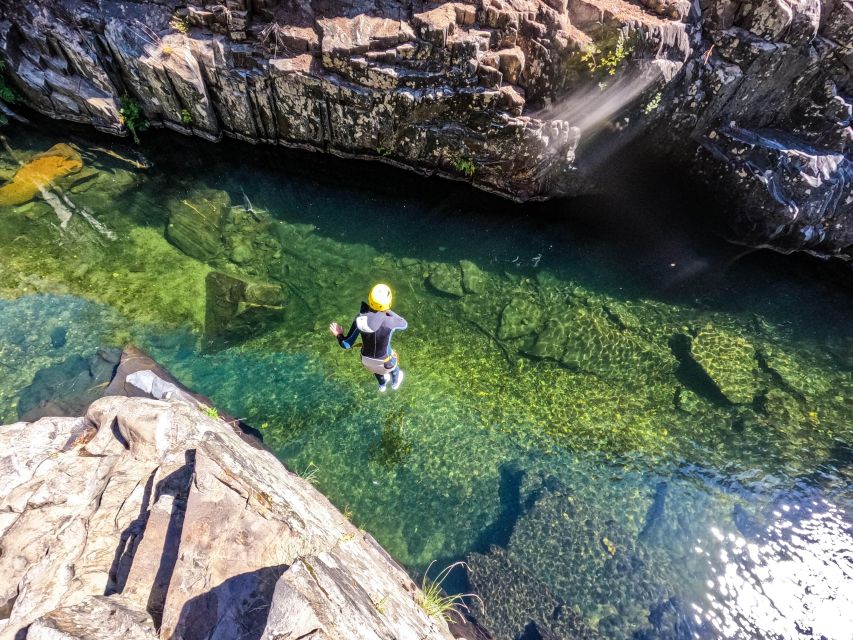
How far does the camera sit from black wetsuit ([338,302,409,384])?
6.40 meters

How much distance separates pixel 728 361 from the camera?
9.58 meters

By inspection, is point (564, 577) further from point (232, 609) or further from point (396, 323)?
point (232, 609)

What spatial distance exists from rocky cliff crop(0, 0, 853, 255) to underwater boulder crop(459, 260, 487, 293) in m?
2.66

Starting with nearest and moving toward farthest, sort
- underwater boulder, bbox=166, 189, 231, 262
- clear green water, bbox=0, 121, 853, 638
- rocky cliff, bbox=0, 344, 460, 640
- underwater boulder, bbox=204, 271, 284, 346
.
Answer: rocky cliff, bbox=0, 344, 460, 640 → clear green water, bbox=0, 121, 853, 638 → underwater boulder, bbox=204, 271, 284, 346 → underwater boulder, bbox=166, 189, 231, 262

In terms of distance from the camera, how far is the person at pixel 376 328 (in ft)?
20.7

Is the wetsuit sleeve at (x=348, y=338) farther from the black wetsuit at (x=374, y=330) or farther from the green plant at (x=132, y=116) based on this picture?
the green plant at (x=132, y=116)

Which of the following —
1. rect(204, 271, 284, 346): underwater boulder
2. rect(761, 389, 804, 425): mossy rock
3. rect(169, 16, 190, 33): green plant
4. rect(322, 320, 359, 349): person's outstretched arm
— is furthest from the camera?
rect(169, 16, 190, 33): green plant

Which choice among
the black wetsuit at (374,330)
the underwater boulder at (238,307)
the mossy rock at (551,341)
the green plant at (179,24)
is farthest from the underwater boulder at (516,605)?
the green plant at (179,24)

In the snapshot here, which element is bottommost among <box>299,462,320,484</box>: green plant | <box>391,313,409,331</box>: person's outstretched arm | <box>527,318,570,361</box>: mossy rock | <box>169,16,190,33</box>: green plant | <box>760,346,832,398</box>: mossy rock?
<box>299,462,320,484</box>: green plant

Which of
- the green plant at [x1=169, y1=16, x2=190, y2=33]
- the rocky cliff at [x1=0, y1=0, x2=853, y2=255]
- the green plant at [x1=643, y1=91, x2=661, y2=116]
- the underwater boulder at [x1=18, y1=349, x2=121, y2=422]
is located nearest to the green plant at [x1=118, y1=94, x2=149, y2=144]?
the rocky cliff at [x1=0, y1=0, x2=853, y2=255]

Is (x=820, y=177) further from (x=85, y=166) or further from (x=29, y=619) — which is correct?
(x=85, y=166)

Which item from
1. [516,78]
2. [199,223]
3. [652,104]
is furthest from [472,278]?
[199,223]

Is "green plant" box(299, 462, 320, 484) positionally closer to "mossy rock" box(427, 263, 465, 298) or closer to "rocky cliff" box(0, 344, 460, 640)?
"rocky cliff" box(0, 344, 460, 640)

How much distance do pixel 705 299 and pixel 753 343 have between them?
1439mm
